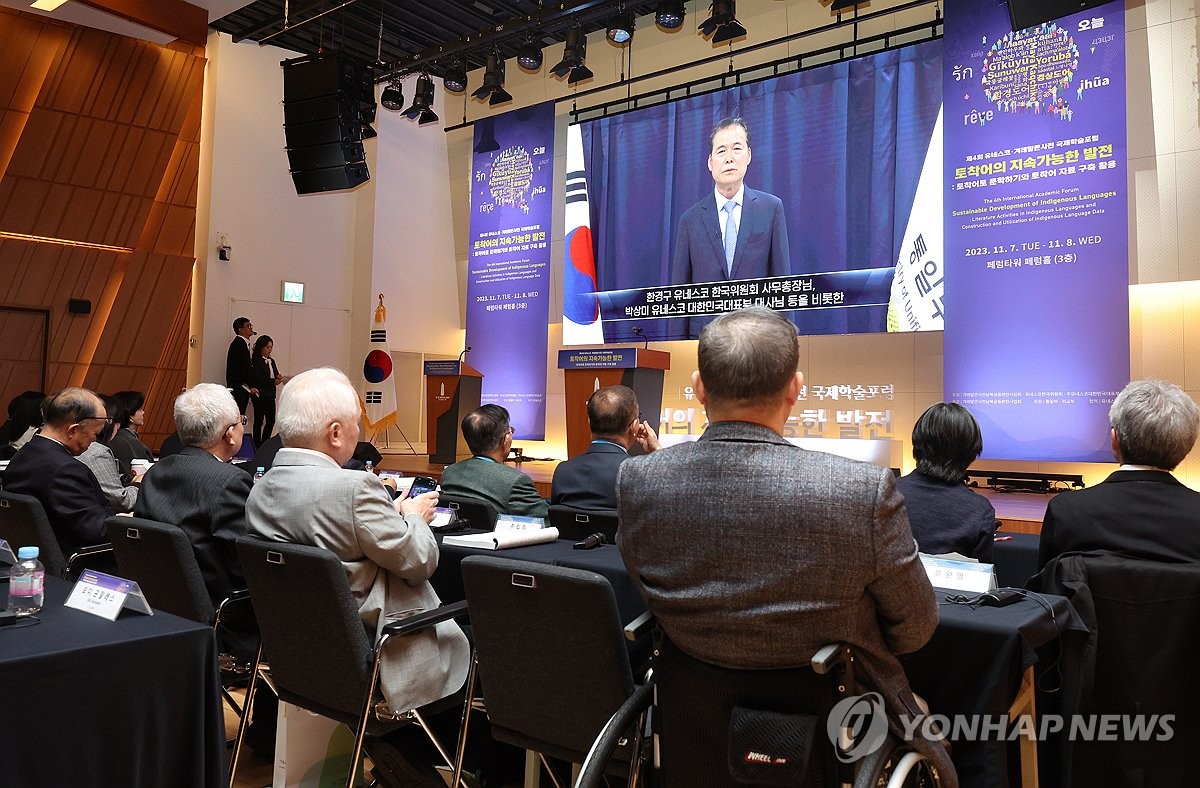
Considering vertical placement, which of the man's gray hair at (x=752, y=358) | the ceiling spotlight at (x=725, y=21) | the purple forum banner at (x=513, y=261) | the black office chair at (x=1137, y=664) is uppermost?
the ceiling spotlight at (x=725, y=21)

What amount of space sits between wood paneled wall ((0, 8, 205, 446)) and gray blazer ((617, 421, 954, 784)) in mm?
10010

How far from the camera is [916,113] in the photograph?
715cm

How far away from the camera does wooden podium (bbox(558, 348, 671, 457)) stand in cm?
798

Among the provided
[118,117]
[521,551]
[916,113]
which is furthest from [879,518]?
[118,117]

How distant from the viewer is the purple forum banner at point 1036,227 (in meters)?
6.04

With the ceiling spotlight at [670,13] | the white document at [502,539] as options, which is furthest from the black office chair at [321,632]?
the ceiling spotlight at [670,13]

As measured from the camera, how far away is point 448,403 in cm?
912

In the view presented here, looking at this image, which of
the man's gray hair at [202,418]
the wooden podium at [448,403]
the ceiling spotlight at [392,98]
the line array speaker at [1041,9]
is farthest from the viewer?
the wooden podium at [448,403]

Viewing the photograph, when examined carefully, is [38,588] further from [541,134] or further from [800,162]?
Answer: [541,134]

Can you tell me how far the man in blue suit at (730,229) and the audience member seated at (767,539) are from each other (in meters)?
6.56

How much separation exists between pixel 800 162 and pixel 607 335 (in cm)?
249

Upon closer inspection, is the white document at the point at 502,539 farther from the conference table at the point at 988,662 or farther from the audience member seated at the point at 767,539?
the conference table at the point at 988,662

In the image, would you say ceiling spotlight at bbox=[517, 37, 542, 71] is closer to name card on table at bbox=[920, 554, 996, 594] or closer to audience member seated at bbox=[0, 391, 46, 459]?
audience member seated at bbox=[0, 391, 46, 459]

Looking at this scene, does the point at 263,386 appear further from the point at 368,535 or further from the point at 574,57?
the point at 368,535
